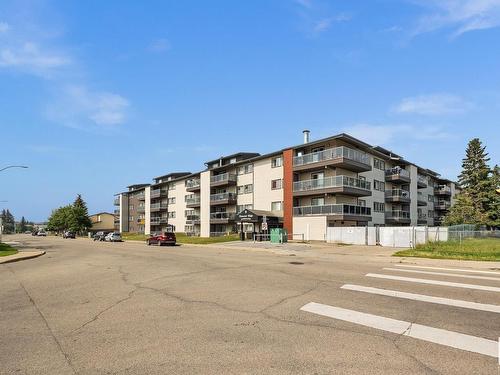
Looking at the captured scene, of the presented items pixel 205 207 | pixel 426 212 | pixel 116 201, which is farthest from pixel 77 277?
pixel 116 201

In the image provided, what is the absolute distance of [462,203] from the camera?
5425 cm

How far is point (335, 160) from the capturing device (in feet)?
133

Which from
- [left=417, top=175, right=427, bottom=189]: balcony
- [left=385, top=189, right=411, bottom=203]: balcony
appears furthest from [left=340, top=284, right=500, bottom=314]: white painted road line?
[left=417, top=175, right=427, bottom=189]: balcony

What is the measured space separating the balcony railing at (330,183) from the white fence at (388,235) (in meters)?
4.66

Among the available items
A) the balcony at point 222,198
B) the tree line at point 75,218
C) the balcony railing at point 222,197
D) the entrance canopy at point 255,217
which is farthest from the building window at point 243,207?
the tree line at point 75,218

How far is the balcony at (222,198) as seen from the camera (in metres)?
56.6

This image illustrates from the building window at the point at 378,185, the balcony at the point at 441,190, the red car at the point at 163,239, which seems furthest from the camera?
the balcony at the point at 441,190

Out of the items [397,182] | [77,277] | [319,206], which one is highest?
[397,182]

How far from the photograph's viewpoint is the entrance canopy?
44.7 metres

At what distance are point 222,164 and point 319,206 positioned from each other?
23.8m

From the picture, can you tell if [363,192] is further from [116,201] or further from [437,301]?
[116,201]

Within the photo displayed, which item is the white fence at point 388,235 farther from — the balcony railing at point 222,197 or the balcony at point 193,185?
the balcony at point 193,185

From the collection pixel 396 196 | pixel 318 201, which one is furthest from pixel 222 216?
pixel 396 196

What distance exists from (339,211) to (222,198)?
861 inches
